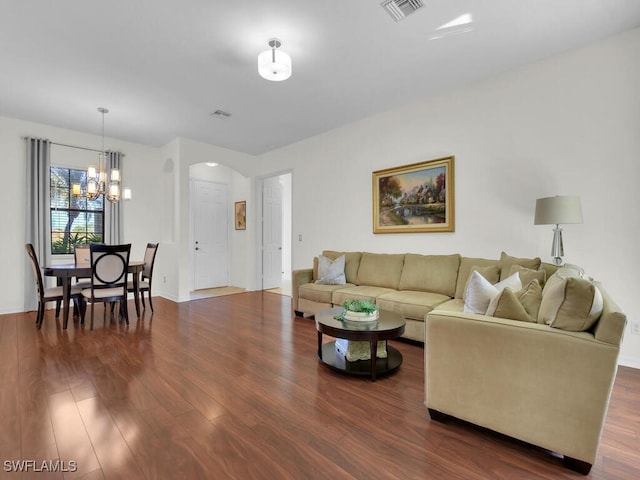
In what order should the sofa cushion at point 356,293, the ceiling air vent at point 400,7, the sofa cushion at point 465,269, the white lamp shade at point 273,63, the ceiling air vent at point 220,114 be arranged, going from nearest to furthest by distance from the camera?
1. the ceiling air vent at point 400,7
2. the white lamp shade at point 273,63
3. the sofa cushion at point 465,269
4. the sofa cushion at point 356,293
5. the ceiling air vent at point 220,114


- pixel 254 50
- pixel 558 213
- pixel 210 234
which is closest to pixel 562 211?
pixel 558 213

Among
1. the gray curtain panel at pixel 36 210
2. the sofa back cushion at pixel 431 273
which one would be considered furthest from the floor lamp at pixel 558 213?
the gray curtain panel at pixel 36 210

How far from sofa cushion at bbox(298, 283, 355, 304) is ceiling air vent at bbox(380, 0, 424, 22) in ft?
9.59

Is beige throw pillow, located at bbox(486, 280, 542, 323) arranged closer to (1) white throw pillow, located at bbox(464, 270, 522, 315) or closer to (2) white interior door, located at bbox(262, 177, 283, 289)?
(1) white throw pillow, located at bbox(464, 270, 522, 315)

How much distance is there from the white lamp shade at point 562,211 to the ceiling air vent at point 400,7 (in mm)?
1938

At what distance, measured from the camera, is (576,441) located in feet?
4.90

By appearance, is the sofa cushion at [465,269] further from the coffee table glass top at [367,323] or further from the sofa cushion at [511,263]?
the coffee table glass top at [367,323]

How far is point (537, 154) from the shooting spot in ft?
10.3

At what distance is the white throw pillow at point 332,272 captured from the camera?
4348mm

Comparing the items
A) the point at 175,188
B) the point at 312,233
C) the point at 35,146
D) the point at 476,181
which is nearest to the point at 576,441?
the point at 476,181

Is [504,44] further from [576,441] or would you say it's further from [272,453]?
[272,453]

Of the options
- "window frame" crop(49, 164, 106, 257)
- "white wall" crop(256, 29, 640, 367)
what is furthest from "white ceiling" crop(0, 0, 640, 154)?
"window frame" crop(49, 164, 106, 257)

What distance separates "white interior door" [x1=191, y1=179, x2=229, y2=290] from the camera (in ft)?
21.4

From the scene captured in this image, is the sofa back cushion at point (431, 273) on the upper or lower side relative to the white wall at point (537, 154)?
lower
